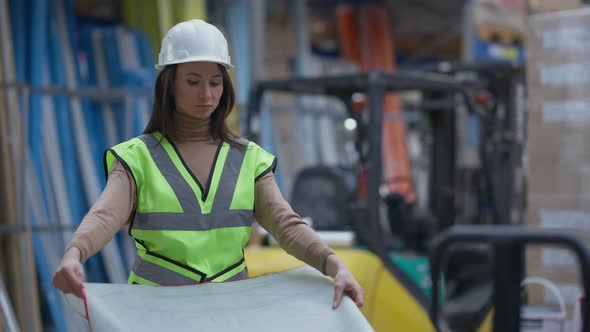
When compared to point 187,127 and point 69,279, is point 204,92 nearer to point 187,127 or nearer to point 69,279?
point 187,127

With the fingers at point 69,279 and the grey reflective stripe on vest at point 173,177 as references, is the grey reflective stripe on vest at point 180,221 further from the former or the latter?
the fingers at point 69,279

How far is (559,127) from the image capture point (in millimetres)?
4910

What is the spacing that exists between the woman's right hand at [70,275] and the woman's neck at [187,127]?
0.54 metres

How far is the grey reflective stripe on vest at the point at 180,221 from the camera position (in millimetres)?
2354

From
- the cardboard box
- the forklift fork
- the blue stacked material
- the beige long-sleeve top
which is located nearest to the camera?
the forklift fork

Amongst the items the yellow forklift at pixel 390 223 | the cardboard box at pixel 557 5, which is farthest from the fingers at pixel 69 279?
the cardboard box at pixel 557 5

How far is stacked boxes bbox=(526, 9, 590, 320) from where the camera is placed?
4844 mm

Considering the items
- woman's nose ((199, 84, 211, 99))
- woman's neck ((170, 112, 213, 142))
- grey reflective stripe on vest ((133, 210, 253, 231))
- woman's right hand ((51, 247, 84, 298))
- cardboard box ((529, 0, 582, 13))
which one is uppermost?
cardboard box ((529, 0, 582, 13))

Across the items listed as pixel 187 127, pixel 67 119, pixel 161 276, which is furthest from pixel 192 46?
pixel 67 119

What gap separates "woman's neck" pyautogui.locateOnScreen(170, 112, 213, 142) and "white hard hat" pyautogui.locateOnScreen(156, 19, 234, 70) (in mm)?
163

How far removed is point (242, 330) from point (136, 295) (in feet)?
1.01

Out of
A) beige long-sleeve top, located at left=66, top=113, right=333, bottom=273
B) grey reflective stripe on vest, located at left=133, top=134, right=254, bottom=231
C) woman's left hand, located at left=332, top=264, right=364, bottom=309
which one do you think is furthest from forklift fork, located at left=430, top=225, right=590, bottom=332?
grey reflective stripe on vest, located at left=133, top=134, right=254, bottom=231

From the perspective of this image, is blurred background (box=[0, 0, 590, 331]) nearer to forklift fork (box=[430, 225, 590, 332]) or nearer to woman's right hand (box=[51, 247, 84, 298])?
woman's right hand (box=[51, 247, 84, 298])

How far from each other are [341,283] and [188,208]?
481mm
